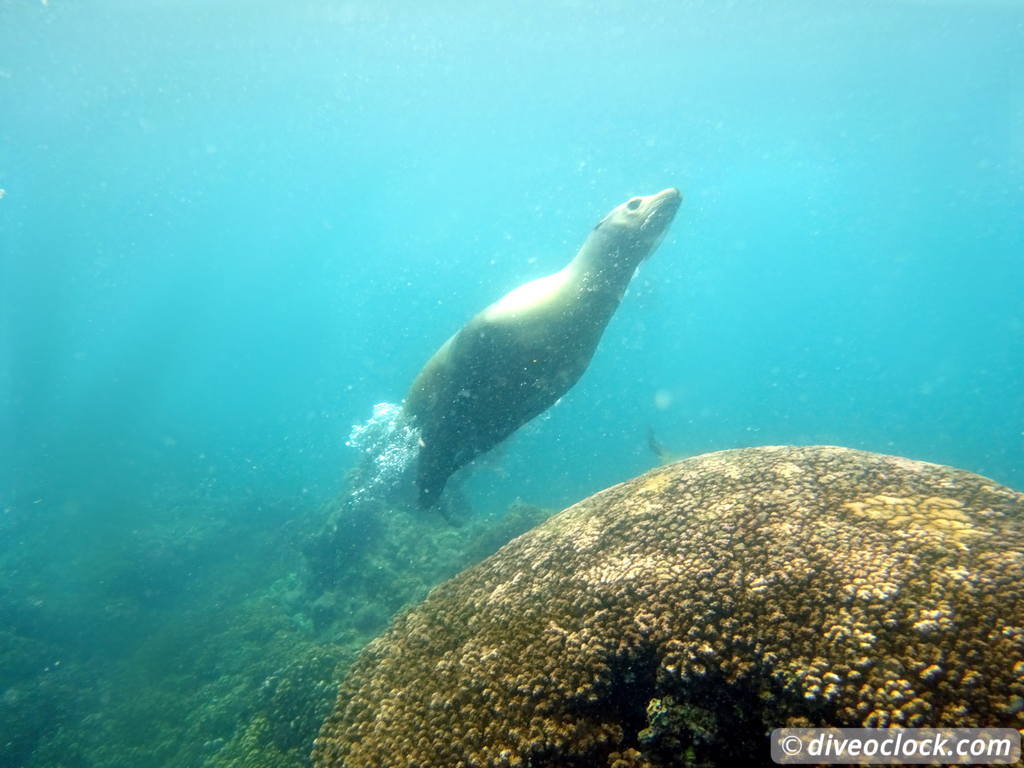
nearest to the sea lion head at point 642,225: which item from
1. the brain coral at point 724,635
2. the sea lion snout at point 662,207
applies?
the sea lion snout at point 662,207

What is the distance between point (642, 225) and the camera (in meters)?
6.66

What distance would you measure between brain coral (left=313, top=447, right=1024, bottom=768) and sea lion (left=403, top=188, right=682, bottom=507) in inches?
121

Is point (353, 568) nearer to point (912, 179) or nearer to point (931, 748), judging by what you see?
point (931, 748)

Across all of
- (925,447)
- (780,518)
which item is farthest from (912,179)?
(780,518)

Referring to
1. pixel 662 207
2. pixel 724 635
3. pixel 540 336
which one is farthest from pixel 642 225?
pixel 724 635

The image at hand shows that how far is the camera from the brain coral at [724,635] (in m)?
2.12

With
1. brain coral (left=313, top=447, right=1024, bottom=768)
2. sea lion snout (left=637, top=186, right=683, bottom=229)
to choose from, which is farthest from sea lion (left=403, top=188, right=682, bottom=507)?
brain coral (left=313, top=447, right=1024, bottom=768)

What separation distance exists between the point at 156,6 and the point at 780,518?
43219 mm

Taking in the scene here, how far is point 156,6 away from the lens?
30.6 m

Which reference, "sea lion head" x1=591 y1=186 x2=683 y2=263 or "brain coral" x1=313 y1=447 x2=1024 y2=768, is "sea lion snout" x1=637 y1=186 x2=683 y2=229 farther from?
"brain coral" x1=313 y1=447 x2=1024 y2=768

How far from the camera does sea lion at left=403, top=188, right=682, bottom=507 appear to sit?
6469 millimetres

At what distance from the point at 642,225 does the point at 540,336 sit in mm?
2044

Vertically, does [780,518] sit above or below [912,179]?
below

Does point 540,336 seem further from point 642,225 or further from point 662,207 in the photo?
point 662,207
